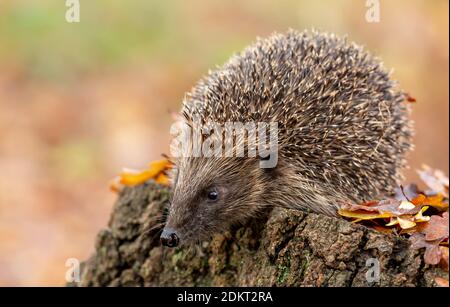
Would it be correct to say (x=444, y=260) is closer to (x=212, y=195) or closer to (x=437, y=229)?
(x=437, y=229)

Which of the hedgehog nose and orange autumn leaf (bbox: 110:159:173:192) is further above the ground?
orange autumn leaf (bbox: 110:159:173:192)

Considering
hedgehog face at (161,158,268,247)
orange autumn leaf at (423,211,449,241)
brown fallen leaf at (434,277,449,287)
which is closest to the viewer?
brown fallen leaf at (434,277,449,287)

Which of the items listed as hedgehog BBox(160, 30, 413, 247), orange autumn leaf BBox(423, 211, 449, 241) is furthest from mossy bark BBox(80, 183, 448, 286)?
hedgehog BBox(160, 30, 413, 247)

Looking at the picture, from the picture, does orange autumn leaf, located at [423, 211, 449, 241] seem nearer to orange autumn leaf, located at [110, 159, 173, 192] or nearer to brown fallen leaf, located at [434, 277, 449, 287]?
brown fallen leaf, located at [434, 277, 449, 287]

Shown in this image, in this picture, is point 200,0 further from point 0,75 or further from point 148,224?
point 148,224

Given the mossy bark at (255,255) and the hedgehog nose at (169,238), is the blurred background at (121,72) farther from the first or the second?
the hedgehog nose at (169,238)

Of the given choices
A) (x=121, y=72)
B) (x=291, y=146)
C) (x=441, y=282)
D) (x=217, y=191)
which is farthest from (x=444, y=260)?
(x=121, y=72)
